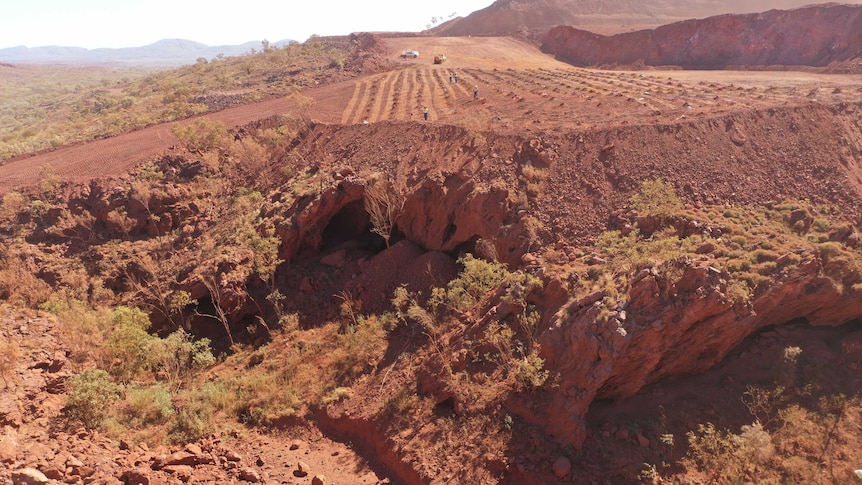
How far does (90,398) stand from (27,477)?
504cm

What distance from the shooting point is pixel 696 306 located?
14.8 m

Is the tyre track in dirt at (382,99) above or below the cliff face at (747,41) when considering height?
below

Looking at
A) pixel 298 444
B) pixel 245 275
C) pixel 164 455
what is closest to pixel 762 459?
pixel 298 444

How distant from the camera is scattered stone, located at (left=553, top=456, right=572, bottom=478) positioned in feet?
45.7

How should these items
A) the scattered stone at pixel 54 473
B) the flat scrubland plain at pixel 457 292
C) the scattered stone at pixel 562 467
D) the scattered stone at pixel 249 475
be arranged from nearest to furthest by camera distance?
the scattered stone at pixel 54 473 < the scattered stone at pixel 249 475 < the scattered stone at pixel 562 467 < the flat scrubland plain at pixel 457 292

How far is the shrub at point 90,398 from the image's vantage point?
1420 cm

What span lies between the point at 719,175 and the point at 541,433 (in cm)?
1620

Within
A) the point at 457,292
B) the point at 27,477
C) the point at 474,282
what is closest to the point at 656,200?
the point at 474,282

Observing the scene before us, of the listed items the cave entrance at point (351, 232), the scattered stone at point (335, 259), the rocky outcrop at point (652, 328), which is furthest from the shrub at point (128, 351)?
the rocky outcrop at point (652, 328)

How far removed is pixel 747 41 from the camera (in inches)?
1746

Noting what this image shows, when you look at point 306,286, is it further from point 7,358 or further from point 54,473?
point 54,473

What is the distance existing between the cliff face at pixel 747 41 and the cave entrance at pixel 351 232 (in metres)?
40.3

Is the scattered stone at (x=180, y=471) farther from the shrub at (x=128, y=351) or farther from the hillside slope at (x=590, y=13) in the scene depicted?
the hillside slope at (x=590, y=13)

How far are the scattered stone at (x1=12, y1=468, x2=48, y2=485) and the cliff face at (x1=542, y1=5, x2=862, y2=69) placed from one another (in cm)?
5662
